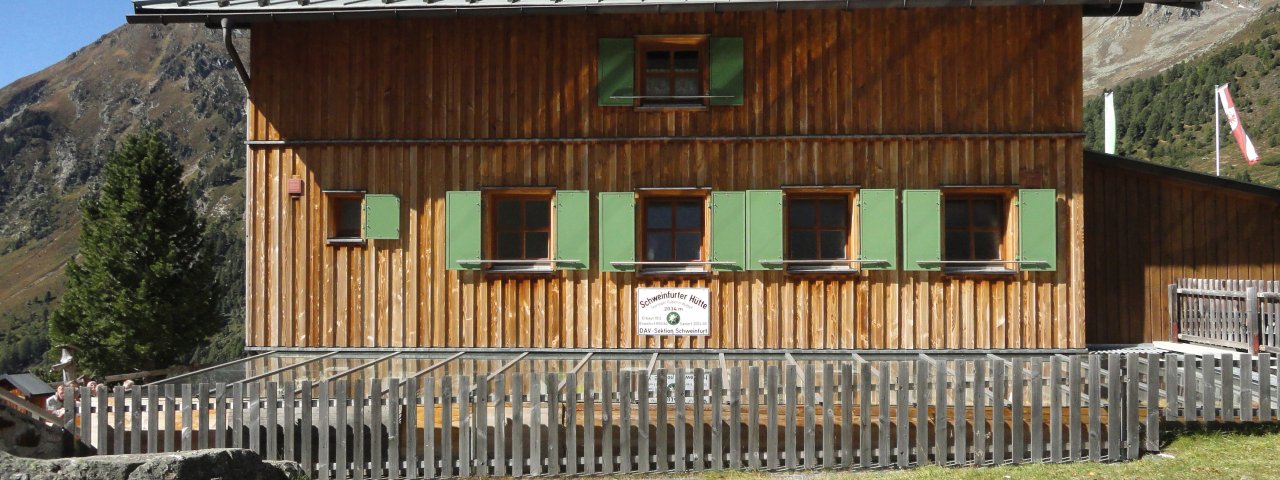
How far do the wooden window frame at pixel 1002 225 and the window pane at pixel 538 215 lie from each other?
4989 mm

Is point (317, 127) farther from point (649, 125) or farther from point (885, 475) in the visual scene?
point (885, 475)

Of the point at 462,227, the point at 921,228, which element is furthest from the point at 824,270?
the point at 462,227

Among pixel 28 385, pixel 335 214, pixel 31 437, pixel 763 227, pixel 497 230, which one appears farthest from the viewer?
pixel 28 385

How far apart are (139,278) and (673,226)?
2459 cm

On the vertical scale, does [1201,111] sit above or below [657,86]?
above

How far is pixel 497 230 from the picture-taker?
11336mm

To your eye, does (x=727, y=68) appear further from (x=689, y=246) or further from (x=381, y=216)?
(x=381, y=216)

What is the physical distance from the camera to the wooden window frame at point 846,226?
11.0m

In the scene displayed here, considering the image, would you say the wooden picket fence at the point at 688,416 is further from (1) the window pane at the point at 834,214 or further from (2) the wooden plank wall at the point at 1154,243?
(2) the wooden plank wall at the point at 1154,243

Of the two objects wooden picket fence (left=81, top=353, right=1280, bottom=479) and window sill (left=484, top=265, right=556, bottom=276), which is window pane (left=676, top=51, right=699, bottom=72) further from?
wooden picket fence (left=81, top=353, right=1280, bottom=479)

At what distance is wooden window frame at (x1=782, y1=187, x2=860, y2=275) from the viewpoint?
11.0m

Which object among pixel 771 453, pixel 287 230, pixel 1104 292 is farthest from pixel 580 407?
pixel 1104 292

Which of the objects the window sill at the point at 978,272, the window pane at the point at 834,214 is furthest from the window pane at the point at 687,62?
the window sill at the point at 978,272

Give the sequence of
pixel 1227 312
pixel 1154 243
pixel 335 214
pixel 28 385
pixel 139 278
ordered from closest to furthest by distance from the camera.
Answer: pixel 1227 312 → pixel 335 214 → pixel 1154 243 → pixel 28 385 → pixel 139 278
